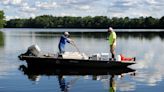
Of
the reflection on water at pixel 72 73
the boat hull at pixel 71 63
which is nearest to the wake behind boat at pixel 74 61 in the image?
the boat hull at pixel 71 63

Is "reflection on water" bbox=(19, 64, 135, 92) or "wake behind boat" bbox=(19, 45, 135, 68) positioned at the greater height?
"wake behind boat" bbox=(19, 45, 135, 68)

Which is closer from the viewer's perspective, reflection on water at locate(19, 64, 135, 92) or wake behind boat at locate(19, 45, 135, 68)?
reflection on water at locate(19, 64, 135, 92)

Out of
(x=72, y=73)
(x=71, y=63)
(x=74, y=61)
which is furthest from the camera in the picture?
(x=71, y=63)

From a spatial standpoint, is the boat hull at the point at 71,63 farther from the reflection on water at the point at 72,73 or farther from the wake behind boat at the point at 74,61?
the reflection on water at the point at 72,73

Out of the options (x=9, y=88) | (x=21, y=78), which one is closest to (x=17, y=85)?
(x=9, y=88)

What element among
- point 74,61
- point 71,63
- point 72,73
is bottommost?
point 72,73

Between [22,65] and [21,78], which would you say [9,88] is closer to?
[21,78]

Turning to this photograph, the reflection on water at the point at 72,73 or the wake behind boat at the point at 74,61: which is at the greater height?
the wake behind boat at the point at 74,61

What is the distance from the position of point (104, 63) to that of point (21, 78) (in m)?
6.74

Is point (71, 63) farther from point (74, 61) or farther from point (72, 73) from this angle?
point (72, 73)

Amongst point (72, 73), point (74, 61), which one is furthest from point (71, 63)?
point (72, 73)

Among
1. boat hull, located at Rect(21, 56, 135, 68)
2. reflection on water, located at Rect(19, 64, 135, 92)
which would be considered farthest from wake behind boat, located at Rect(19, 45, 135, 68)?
reflection on water, located at Rect(19, 64, 135, 92)

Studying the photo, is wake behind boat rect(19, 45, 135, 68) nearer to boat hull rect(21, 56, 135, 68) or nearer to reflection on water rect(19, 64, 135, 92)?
boat hull rect(21, 56, 135, 68)

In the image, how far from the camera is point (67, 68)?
96.2ft
